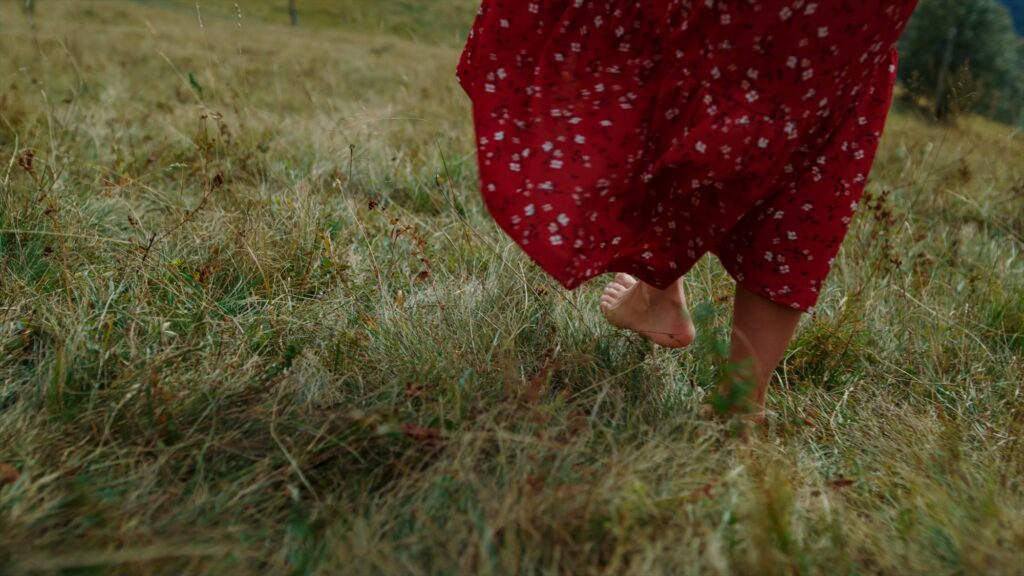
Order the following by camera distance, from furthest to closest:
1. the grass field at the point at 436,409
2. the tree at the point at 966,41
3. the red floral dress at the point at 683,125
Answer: the tree at the point at 966,41
the red floral dress at the point at 683,125
the grass field at the point at 436,409

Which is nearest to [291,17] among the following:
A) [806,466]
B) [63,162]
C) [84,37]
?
[84,37]

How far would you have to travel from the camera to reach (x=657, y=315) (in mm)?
1678

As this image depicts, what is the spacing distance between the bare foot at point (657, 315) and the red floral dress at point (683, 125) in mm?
229

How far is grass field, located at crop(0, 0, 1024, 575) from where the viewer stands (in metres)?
1.03

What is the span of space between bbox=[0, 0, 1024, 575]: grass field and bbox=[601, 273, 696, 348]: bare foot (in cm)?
6

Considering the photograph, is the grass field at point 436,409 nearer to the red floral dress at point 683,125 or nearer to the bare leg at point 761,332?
the bare leg at point 761,332

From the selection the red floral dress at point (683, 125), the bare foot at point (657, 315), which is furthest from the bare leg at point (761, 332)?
the bare foot at point (657, 315)

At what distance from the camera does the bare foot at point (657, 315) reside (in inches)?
65.0

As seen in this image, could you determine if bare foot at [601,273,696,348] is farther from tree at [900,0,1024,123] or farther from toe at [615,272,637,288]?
tree at [900,0,1024,123]

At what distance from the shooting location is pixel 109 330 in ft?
4.53

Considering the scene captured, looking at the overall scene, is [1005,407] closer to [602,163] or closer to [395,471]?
[602,163]

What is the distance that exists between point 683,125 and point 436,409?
709mm

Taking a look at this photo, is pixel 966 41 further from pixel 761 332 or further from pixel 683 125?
pixel 683 125

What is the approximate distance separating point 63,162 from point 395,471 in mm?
1840
